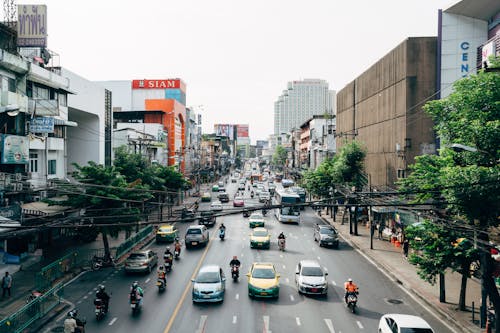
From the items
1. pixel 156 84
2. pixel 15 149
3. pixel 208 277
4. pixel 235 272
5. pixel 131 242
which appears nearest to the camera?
pixel 208 277

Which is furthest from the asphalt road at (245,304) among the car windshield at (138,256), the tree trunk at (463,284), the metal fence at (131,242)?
the metal fence at (131,242)

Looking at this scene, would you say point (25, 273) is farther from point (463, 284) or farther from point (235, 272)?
point (463, 284)

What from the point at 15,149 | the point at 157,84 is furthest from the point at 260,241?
the point at 157,84

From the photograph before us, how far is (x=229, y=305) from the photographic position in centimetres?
2120

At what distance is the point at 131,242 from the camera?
118ft

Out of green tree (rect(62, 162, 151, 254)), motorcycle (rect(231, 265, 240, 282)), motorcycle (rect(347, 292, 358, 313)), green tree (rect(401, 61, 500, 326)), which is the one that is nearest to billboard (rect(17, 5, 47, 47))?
green tree (rect(62, 162, 151, 254))

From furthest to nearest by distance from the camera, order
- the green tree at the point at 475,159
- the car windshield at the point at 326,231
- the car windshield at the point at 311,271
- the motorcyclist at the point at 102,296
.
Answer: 1. the car windshield at the point at 326,231
2. the car windshield at the point at 311,271
3. the motorcyclist at the point at 102,296
4. the green tree at the point at 475,159

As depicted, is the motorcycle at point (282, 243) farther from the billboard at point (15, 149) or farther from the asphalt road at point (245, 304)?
the billboard at point (15, 149)

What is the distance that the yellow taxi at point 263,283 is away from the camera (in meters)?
21.9

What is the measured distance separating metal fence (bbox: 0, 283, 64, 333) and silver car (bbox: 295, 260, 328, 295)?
1195 centimetres

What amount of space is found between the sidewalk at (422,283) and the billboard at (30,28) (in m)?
30.0

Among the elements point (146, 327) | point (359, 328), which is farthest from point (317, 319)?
point (146, 327)

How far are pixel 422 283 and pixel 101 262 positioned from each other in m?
20.3

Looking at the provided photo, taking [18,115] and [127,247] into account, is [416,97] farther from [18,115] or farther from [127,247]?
[18,115]
